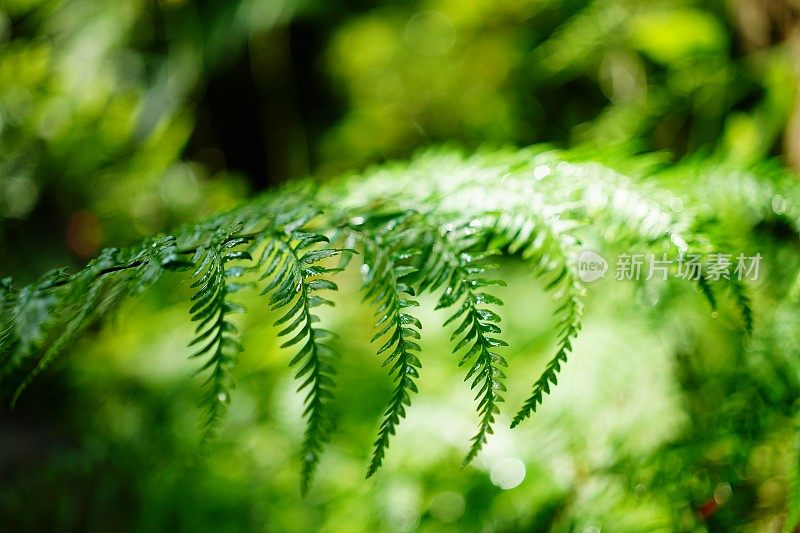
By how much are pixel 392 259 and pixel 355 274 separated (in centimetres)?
172

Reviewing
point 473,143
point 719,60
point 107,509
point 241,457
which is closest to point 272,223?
point 241,457

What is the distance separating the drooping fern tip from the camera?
61 centimetres

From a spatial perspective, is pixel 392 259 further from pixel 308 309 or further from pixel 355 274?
pixel 355 274

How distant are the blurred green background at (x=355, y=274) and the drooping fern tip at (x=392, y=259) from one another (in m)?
0.09

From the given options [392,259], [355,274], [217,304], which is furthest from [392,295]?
[355,274]

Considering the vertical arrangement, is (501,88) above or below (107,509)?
above

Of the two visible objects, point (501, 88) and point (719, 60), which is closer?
point (719, 60)

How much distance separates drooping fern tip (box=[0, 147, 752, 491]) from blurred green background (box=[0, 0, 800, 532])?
0.30 ft

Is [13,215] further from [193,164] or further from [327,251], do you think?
[327,251]

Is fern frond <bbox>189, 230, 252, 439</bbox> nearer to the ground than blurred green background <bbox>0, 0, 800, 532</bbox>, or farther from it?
farther from it

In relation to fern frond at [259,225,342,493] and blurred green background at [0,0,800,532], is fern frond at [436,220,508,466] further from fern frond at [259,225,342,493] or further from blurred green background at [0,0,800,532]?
blurred green background at [0,0,800,532]

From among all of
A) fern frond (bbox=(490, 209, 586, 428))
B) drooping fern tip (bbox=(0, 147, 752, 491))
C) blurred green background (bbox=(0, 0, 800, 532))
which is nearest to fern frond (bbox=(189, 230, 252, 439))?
drooping fern tip (bbox=(0, 147, 752, 491))

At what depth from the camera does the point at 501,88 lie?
2.12 meters

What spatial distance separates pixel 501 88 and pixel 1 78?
1.77m
